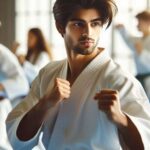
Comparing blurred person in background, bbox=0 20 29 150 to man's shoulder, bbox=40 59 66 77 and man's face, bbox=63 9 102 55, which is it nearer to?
man's shoulder, bbox=40 59 66 77

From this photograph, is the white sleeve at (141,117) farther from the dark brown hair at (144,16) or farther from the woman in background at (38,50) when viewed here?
the woman in background at (38,50)

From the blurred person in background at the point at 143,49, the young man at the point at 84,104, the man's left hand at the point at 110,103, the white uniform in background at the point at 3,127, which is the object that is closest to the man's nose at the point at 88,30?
the young man at the point at 84,104

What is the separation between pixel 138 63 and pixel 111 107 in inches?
133

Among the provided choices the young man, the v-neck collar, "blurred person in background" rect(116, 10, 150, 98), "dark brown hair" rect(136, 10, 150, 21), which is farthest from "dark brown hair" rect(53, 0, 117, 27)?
"dark brown hair" rect(136, 10, 150, 21)

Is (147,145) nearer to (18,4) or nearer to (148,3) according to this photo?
(148,3)

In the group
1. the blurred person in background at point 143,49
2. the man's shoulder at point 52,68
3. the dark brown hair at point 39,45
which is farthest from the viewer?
the dark brown hair at point 39,45

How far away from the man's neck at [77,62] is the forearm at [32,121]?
0.20 meters

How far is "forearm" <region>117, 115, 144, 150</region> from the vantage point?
1.39m

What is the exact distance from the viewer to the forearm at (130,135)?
139 centimetres

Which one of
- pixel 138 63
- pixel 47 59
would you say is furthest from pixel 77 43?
pixel 47 59

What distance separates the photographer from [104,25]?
1.58 m

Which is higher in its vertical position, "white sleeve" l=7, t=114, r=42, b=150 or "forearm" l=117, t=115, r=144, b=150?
"forearm" l=117, t=115, r=144, b=150

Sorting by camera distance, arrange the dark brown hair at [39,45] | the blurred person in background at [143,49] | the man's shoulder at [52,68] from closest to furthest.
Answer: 1. the man's shoulder at [52,68]
2. the blurred person in background at [143,49]
3. the dark brown hair at [39,45]

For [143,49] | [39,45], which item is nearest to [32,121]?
[143,49]
